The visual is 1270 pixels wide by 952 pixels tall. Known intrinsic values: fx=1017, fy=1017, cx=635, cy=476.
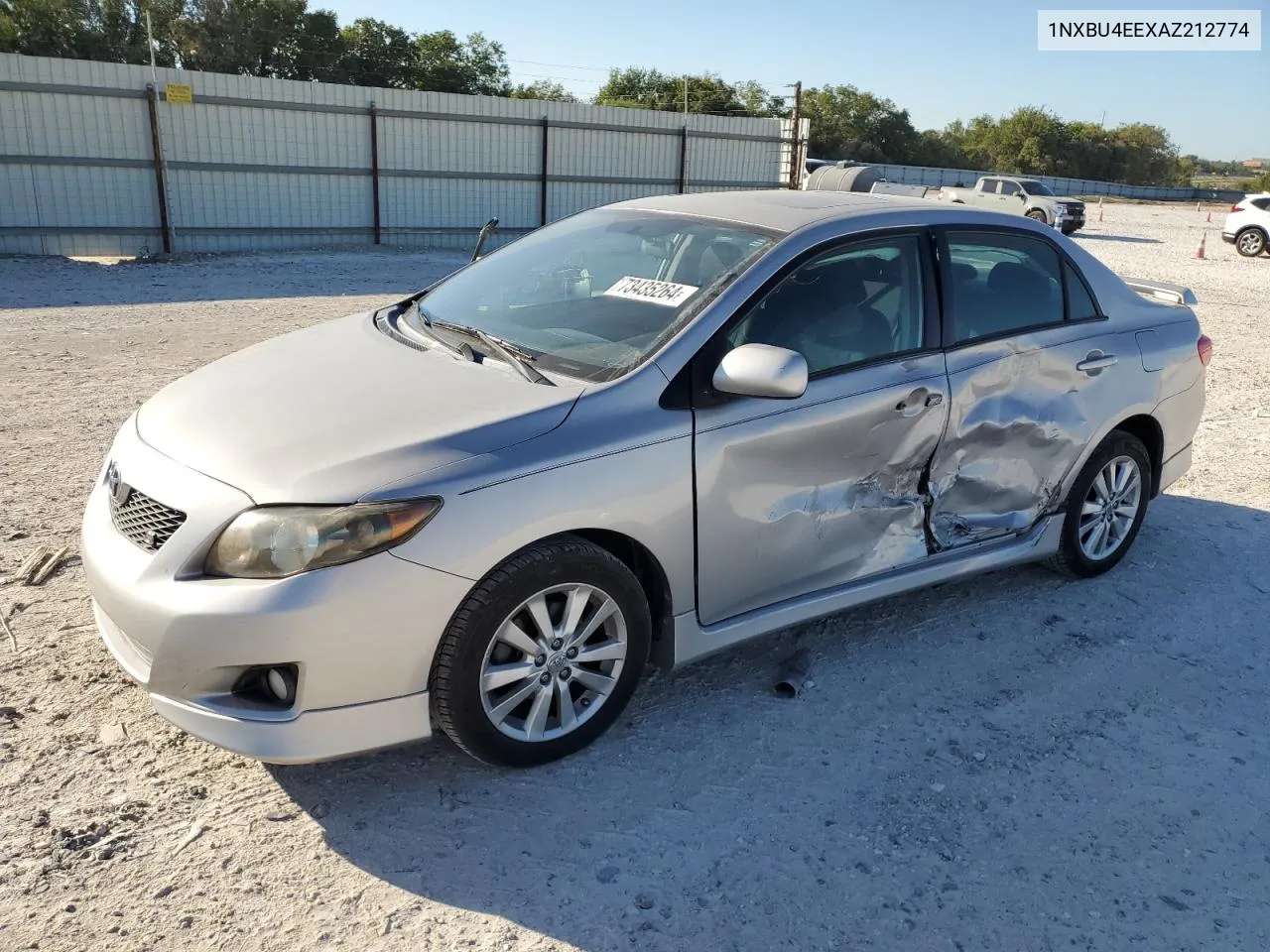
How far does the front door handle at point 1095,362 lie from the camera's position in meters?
4.36

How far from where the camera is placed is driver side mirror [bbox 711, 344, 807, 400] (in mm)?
3105

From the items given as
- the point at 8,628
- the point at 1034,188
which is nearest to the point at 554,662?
the point at 8,628

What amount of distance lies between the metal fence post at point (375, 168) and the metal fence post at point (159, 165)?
3655 millimetres

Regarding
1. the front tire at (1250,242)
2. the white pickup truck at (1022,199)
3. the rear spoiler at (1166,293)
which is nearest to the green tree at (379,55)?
the white pickup truck at (1022,199)

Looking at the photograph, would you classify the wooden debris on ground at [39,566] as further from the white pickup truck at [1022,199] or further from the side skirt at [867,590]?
the white pickup truck at [1022,199]

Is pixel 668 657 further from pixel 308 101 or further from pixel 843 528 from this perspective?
pixel 308 101

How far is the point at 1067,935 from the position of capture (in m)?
2.59

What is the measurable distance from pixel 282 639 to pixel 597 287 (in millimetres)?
1832

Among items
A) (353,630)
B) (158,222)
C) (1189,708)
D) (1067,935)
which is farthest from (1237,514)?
(158,222)

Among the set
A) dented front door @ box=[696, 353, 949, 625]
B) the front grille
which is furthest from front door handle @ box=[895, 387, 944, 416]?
the front grille

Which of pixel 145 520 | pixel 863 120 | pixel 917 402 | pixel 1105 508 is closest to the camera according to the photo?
pixel 145 520

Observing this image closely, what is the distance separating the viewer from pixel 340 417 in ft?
9.94

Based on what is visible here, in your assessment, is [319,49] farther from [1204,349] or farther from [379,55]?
[1204,349]

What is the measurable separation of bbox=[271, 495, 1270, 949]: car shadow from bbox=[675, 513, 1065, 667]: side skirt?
11.3 inches
